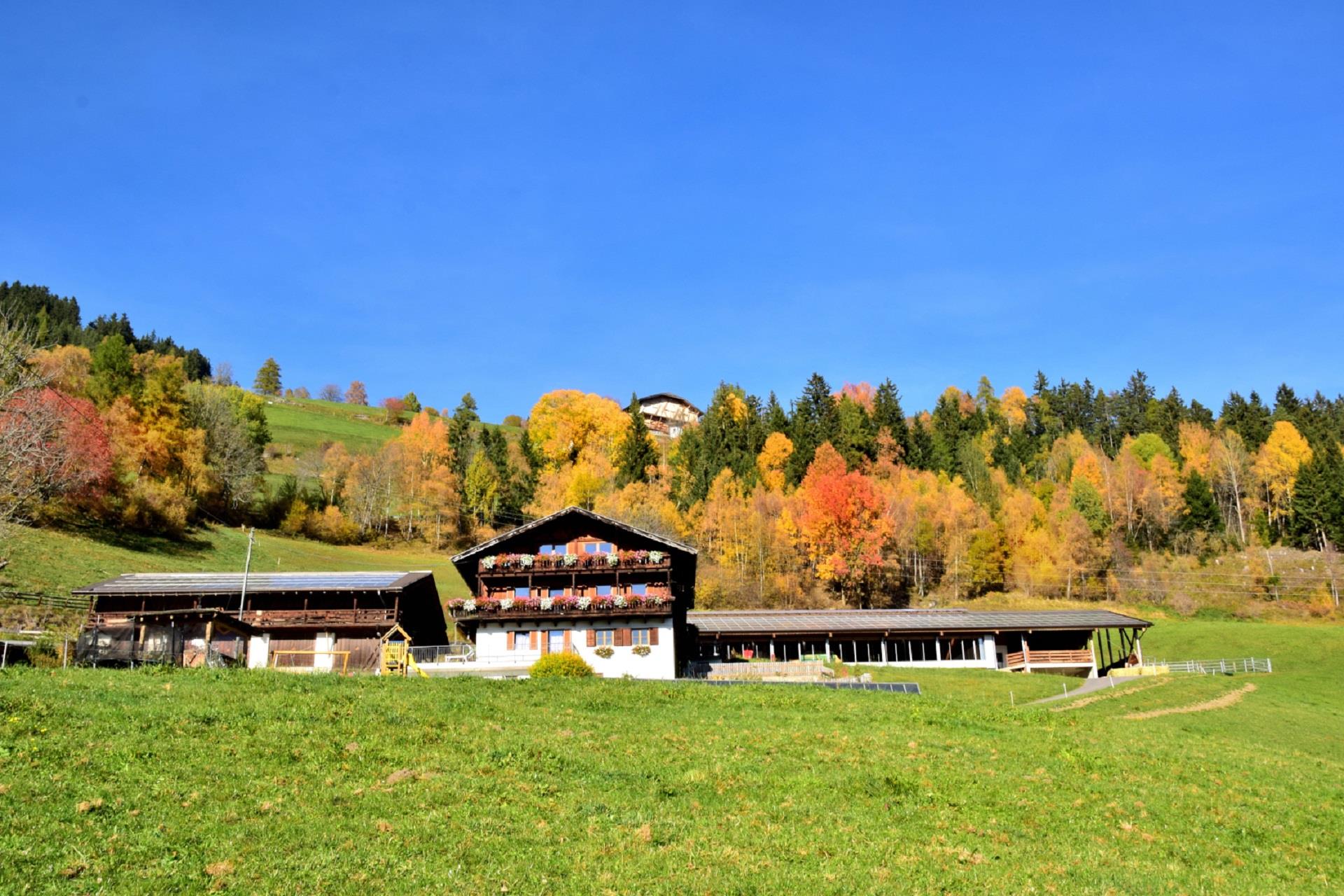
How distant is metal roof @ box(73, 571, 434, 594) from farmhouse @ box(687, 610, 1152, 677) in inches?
764

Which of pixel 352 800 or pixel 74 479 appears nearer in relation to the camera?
pixel 352 800

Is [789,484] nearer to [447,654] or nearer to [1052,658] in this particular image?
[1052,658]

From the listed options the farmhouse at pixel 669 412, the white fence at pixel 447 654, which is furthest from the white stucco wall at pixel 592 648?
the farmhouse at pixel 669 412

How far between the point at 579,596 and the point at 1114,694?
85.6ft

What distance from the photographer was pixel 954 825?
56.4ft

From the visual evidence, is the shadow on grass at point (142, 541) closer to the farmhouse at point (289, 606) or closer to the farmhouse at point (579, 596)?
the farmhouse at point (289, 606)

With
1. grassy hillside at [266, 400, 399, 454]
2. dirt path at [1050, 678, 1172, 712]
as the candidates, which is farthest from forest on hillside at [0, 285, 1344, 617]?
dirt path at [1050, 678, 1172, 712]

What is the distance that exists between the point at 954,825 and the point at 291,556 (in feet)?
259

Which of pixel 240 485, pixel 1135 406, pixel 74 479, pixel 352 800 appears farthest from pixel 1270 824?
pixel 1135 406

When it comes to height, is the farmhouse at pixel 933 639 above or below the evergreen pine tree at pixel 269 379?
below

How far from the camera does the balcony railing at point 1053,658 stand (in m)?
59.3

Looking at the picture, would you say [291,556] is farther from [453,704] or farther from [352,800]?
[352,800]

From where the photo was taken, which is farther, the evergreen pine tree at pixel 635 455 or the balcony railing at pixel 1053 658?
the evergreen pine tree at pixel 635 455

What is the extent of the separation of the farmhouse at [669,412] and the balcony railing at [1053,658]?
→ 350 ft
